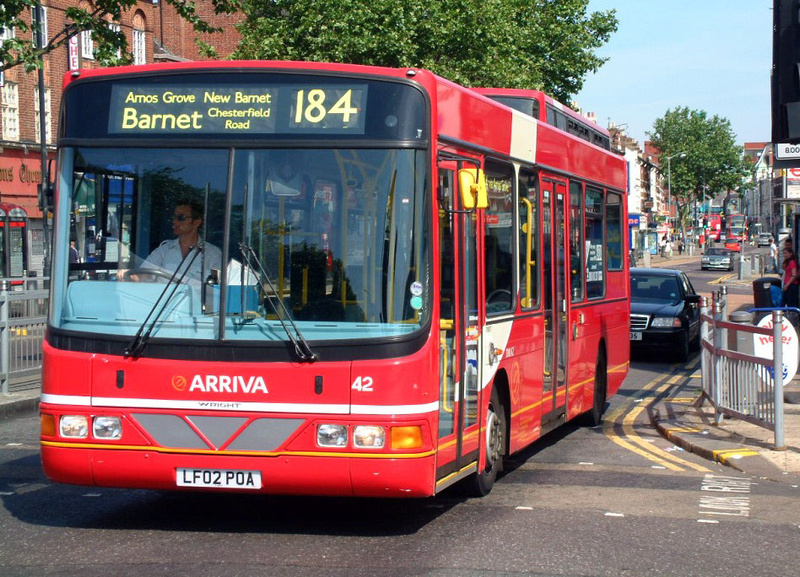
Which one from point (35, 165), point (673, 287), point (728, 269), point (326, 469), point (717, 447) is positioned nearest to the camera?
point (326, 469)

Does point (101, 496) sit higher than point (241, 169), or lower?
lower

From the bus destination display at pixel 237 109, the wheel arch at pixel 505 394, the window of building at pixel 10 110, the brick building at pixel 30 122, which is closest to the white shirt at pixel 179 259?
the bus destination display at pixel 237 109

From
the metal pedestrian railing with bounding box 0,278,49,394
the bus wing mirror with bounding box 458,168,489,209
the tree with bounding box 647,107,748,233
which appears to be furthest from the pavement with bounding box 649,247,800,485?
the tree with bounding box 647,107,748,233

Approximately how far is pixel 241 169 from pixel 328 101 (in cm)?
65

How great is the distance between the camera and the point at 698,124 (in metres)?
165

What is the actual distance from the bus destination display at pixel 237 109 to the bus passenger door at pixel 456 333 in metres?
0.72

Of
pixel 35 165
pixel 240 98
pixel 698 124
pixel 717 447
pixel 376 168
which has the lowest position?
pixel 717 447

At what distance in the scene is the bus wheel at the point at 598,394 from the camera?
12656mm

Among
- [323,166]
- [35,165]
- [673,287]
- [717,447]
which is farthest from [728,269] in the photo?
[323,166]

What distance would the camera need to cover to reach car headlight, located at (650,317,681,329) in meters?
20.8

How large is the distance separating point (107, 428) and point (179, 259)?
1.08 m

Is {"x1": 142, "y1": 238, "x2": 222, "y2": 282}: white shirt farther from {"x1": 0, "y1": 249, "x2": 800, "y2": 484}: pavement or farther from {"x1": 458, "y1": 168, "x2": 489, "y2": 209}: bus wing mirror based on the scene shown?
{"x1": 0, "y1": 249, "x2": 800, "y2": 484}: pavement

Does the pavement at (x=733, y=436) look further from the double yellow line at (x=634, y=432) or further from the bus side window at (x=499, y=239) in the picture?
the bus side window at (x=499, y=239)

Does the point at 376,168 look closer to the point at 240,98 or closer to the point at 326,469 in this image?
the point at 240,98
